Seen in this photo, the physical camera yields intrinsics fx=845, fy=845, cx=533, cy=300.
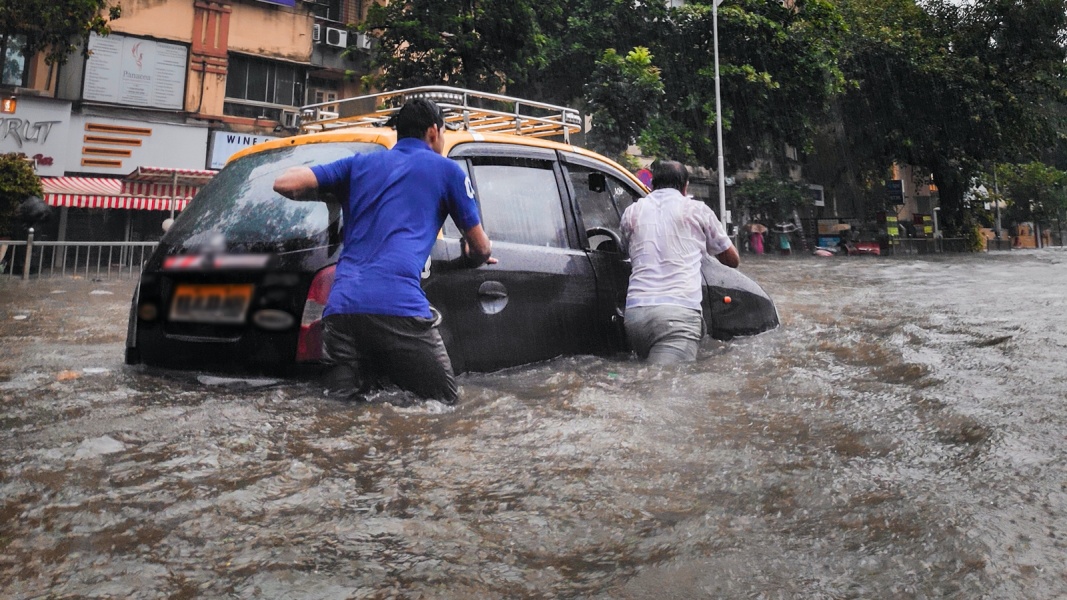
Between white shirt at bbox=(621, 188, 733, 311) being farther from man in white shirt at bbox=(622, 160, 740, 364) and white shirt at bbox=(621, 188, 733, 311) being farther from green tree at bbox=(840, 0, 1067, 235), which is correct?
green tree at bbox=(840, 0, 1067, 235)

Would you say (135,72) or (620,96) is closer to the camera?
(620,96)

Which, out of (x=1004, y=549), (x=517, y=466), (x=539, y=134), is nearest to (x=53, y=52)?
(x=539, y=134)

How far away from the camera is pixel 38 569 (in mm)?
1847

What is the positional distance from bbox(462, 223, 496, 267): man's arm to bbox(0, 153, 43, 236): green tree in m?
13.4

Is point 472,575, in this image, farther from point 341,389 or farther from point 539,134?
point 539,134

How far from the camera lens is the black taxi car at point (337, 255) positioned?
3.38 m

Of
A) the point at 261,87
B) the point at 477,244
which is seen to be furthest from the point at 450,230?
the point at 261,87

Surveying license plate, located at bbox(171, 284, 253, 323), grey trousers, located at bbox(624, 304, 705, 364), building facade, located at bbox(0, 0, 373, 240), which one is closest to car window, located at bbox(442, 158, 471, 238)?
license plate, located at bbox(171, 284, 253, 323)

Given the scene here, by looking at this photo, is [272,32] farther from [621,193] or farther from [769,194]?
[621,193]

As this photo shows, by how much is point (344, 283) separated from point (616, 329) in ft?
6.51

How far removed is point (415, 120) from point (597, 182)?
1775mm

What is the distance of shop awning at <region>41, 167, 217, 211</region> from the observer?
17953 mm

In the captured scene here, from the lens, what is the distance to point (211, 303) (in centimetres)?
347

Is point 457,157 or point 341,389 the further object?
point 457,157
